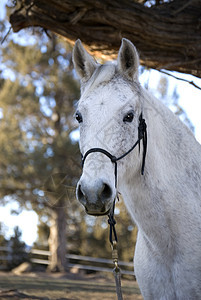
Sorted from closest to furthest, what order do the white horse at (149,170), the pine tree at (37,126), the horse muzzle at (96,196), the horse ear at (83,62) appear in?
the horse muzzle at (96,196) < the white horse at (149,170) < the horse ear at (83,62) < the pine tree at (37,126)

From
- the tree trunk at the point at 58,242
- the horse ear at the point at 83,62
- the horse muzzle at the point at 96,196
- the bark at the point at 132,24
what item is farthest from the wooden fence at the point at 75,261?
Answer: the horse muzzle at the point at 96,196

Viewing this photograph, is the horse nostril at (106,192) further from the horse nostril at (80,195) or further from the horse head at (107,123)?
the horse nostril at (80,195)

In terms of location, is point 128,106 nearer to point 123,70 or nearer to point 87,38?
point 123,70

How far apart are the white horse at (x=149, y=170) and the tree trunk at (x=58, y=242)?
11.2m

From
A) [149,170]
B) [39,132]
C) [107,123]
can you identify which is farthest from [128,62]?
[39,132]

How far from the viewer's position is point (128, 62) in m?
2.43

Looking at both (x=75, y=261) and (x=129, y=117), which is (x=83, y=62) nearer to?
(x=129, y=117)

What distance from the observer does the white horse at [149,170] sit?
2.13 m

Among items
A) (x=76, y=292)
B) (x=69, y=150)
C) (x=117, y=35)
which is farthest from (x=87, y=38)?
(x=69, y=150)

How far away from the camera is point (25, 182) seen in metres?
12.9

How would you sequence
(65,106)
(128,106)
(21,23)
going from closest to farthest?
(128,106)
(21,23)
(65,106)

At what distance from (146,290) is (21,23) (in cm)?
313

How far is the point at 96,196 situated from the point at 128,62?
1044 millimetres

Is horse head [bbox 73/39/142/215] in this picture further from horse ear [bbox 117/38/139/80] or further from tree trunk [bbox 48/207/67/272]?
tree trunk [bbox 48/207/67/272]
